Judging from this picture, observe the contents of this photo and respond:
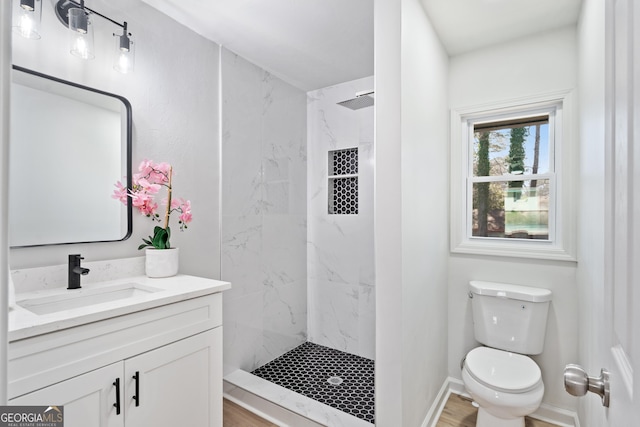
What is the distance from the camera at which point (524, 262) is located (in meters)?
2.14

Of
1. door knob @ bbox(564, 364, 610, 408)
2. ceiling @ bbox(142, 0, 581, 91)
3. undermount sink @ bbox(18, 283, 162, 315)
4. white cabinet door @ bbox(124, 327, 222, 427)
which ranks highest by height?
ceiling @ bbox(142, 0, 581, 91)

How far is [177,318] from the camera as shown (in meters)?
1.41

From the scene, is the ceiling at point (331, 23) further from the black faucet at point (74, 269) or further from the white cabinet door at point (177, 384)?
the white cabinet door at point (177, 384)

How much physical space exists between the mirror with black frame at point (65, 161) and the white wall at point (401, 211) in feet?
4.57

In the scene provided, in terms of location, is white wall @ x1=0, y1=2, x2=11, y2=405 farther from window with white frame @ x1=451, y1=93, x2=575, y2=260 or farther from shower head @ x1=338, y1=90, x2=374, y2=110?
window with white frame @ x1=451, y1=93, x2=575, y2=260

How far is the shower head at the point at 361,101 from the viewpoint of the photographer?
238cm

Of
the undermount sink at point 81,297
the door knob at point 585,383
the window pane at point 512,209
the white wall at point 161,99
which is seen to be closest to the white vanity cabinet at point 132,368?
the undermount sink at point 81,297

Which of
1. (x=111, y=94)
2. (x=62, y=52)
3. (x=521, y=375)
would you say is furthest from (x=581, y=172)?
(x=62, y=52)

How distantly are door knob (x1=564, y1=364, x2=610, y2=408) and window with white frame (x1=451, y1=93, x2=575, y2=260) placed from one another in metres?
1.70

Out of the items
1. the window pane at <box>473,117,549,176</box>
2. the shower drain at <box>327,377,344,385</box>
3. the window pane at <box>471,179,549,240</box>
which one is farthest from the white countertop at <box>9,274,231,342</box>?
the window pane at <box>473,117,549,176</box>

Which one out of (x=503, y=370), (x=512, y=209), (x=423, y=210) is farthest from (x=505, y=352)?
(x=423, y=210)

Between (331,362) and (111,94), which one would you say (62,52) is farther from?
(331,362)

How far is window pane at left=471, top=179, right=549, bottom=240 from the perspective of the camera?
2176mm

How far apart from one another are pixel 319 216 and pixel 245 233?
0.81m
